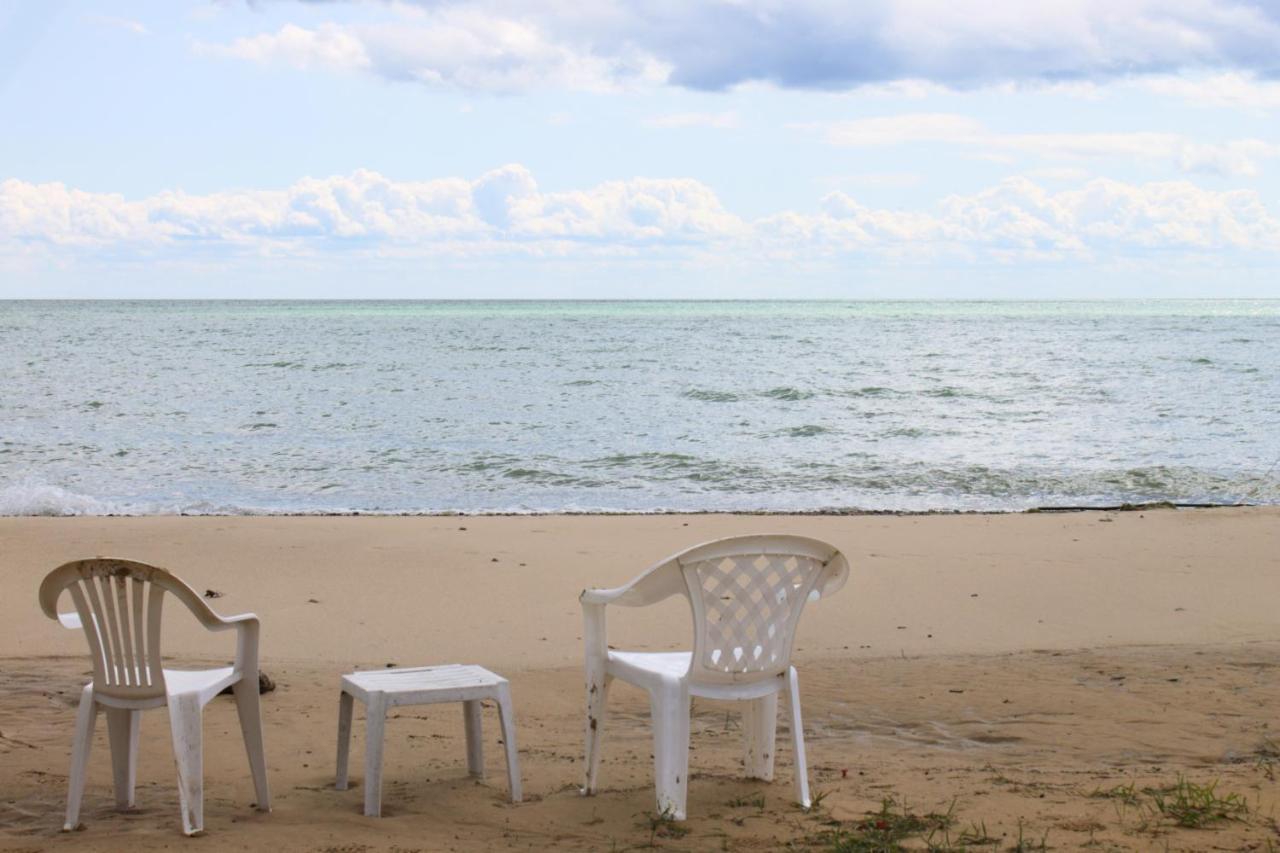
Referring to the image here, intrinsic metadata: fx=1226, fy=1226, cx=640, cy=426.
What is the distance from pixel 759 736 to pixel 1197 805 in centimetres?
145

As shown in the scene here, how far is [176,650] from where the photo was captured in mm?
6551

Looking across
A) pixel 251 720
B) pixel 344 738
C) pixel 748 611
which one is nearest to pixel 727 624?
pixel 748 611

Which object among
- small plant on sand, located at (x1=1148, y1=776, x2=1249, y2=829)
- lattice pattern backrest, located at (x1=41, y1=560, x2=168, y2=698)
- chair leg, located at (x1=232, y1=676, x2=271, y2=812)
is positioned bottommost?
small plant on sand, located at (x1=1148, y1=776, x2=1249, y2=829)

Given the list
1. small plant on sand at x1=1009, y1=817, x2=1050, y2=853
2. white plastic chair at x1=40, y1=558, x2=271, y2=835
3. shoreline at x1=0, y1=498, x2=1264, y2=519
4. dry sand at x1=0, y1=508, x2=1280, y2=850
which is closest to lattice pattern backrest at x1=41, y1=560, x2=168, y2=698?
white plastic chair at x1=40, y1=558, x2=271, y2=835

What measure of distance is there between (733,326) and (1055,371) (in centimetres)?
3496

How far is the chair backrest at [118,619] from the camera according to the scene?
146 inches

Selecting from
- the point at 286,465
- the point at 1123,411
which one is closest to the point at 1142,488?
the point at 1123,411

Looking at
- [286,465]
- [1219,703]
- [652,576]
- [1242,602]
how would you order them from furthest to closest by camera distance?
[286,465]
[1242,602]
[1219,703]
[652,576]

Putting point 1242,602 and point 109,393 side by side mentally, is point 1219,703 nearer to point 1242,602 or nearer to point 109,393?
point 1242,602

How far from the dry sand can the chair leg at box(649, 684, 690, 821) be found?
96mm

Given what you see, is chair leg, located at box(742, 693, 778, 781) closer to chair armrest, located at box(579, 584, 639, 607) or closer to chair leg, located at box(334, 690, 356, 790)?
chair armrest, located at box(579, 584, 639, 607)

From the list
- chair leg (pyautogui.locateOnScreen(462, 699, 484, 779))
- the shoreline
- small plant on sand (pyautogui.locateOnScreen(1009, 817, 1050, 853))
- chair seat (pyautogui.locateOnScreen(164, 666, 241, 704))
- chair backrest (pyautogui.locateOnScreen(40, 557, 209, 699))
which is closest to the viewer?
small plant on sand (pyautogui.locateOnScreen(1009, 817, 1050, 853))

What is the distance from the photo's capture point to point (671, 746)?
393 cm

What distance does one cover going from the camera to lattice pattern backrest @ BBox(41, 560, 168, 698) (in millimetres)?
3703
